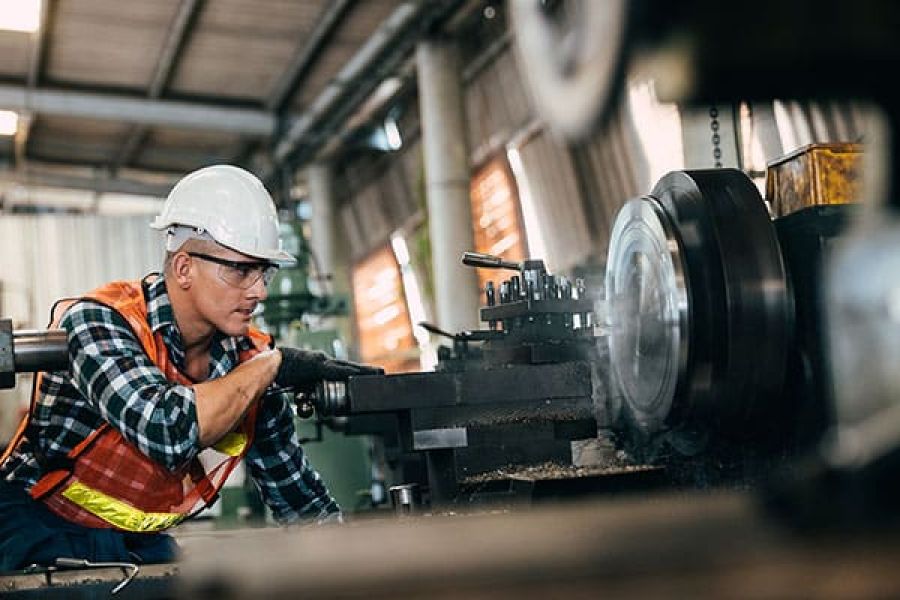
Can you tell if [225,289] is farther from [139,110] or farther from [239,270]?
[139,110]

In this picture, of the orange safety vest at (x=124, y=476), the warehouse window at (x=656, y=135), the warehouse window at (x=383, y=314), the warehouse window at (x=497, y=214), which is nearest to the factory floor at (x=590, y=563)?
the orange safety vest at (x=124, y=476)

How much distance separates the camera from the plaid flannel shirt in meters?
2.27

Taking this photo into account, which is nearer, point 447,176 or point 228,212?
point 228,212

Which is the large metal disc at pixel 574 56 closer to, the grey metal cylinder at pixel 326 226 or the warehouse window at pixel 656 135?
the warehouse window at pixel 656 135

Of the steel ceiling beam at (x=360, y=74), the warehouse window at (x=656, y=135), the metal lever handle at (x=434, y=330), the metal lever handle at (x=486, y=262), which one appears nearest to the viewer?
the metal lever handle at (x=486, y=262)

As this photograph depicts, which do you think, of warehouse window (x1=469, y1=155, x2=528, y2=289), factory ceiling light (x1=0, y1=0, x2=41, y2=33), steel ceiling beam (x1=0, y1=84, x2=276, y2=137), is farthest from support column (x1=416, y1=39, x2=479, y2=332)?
steel ceiling beam (x1=0, y1=84, x2=276, y2=137)

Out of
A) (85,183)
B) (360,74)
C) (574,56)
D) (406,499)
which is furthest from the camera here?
(85,183)

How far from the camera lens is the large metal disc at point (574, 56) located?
35.3 inches

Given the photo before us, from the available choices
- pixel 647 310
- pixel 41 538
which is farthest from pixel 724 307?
pixel 41 538

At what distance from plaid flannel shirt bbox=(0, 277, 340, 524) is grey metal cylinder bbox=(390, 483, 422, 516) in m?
0.32

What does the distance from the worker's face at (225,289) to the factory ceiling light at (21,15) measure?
5.66 meters

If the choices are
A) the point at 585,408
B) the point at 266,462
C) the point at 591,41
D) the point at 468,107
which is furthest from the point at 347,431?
the point at 468,107

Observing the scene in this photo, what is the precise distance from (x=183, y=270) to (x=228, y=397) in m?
0.38

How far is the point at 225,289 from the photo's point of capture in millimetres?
2541
